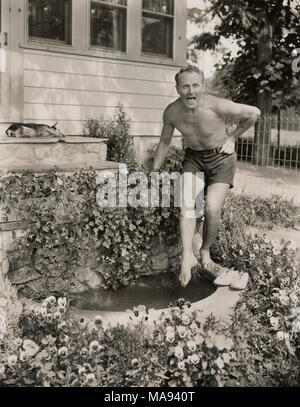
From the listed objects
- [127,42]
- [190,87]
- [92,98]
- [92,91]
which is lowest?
[190,87]

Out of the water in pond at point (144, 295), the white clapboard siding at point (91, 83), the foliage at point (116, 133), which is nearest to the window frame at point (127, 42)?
the white clapboard siding at point (91, 83)

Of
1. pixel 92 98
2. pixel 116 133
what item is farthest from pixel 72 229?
pixel 92 98

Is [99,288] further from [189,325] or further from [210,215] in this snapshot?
[189,325]

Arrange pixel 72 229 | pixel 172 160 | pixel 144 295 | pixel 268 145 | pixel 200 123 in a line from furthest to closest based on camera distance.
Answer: pixel 268 145, pixel 172 160, pixel 144 295, pixel 72 229, pixel 200 123

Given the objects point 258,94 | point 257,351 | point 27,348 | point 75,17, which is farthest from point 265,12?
point 27,348

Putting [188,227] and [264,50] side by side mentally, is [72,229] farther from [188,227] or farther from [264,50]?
[264,50]

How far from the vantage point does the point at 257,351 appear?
12.3 ft

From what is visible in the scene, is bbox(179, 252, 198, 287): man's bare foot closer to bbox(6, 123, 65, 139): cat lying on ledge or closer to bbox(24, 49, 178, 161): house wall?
bbox(6, 123, 65, 139): cat lying on ledge

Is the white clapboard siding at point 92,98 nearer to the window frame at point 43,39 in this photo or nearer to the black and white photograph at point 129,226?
the black and white photograph at point 129,226

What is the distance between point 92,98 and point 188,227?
13.9 feet

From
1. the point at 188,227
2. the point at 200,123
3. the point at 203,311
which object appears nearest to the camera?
the point at 203,311

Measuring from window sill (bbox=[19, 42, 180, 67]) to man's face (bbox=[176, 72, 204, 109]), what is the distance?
368 cm

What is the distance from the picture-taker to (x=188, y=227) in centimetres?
482

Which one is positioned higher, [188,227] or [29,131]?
[29,131]
